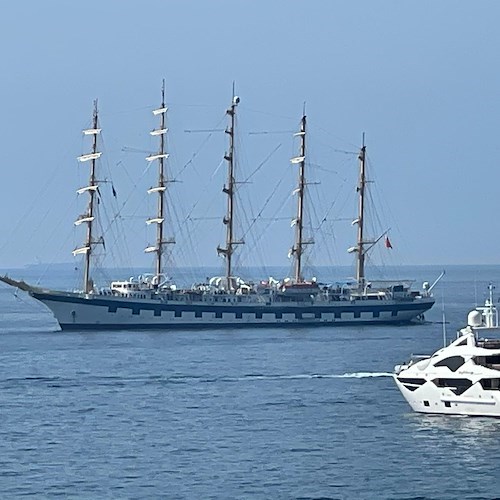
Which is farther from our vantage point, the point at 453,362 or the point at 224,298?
the point at 224,298

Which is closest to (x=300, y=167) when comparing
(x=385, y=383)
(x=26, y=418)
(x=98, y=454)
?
(x=385, y=383)

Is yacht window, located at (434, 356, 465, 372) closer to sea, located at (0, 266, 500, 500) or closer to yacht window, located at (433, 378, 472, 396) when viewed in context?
yacht window, located at (433, 378, 472, 396)

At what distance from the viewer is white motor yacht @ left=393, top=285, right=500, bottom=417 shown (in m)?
59.1

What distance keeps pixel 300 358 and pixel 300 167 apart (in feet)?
152

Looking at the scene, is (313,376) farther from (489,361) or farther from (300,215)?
(300,215)

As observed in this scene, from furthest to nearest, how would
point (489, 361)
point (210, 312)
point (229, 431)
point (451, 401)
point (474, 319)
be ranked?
point (210, 312) → point (474, 319) → point (229, 431) → point (451, 401) → point (489, 361)

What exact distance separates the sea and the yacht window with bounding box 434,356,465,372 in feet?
6.89

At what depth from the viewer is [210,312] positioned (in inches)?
4953

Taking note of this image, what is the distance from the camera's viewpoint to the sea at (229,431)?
49281mm

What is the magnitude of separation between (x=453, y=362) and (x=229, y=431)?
359 inches

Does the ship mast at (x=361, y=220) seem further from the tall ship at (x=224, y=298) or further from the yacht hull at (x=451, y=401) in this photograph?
the yacht hull at (x=451, y=401)

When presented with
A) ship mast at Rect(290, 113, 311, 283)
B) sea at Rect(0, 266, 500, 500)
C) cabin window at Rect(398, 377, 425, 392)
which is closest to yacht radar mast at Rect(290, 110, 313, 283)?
ship mast at Rect(290, 113, 311, 283)

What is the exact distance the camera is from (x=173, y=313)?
124 m

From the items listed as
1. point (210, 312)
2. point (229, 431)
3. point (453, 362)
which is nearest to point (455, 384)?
point (453, 362)
